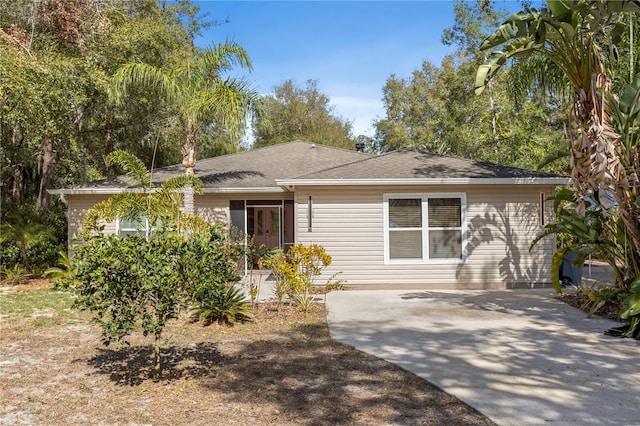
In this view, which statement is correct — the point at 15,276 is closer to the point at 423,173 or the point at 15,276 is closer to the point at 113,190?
the point at 113,190

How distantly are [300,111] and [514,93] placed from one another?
2613cm

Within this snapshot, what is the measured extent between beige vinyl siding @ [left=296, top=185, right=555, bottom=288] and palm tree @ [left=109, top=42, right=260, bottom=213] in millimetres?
2373

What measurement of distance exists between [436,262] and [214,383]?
24.5 ft

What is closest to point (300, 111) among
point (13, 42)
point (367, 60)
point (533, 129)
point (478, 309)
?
point (367, 60)

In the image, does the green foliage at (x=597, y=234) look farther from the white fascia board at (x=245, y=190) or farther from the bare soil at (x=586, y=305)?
the white fascia board at (x=245, y=190)

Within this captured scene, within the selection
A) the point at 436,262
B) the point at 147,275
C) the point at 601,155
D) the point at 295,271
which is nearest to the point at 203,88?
the point at 295,271

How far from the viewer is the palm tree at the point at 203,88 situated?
392 inches

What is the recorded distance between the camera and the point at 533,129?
1866 cm

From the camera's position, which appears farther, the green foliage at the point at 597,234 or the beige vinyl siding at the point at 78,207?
the beige vinyl siding at the point at 78,207

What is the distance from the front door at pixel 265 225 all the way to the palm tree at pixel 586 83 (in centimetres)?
828

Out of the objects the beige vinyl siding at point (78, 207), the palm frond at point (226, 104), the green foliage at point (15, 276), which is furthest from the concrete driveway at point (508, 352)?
the green foliage at point (15, 276)

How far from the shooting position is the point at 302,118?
34.8 metres

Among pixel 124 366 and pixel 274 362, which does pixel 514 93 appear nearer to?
pixel 274 362

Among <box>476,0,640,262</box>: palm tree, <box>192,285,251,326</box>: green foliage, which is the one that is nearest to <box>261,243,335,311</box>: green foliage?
<box>192,285,251,326</box>: green foliage
